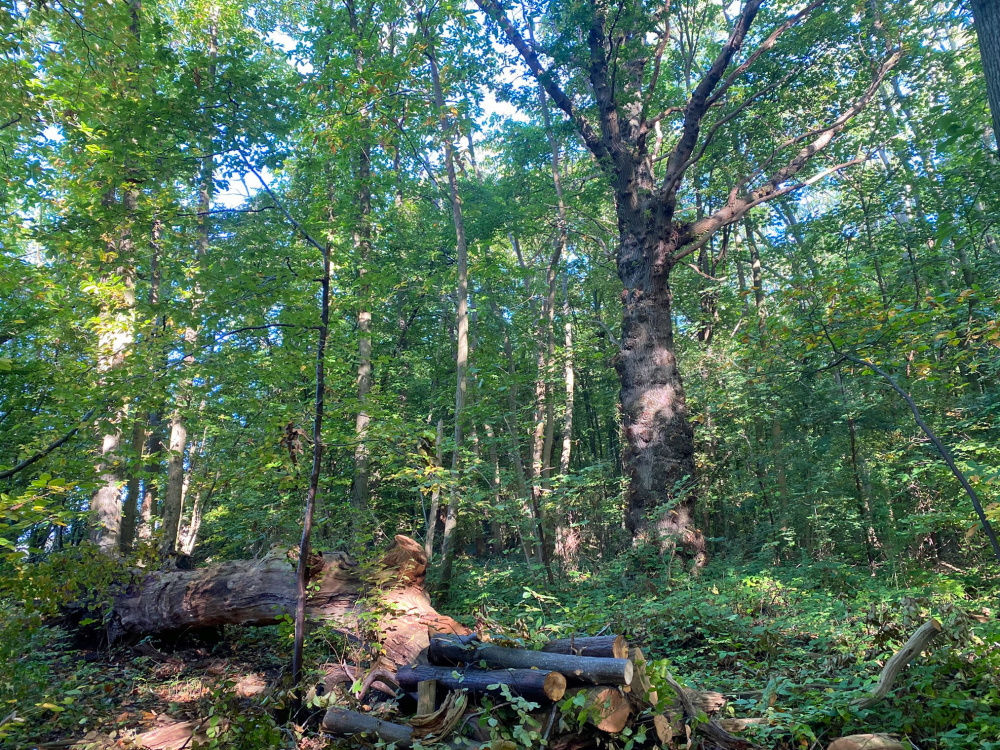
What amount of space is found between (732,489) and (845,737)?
11.2m

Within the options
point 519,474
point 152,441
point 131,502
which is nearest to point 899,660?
point 519,474

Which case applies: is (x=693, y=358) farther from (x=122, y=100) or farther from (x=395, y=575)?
Result: (x=122, y=100)

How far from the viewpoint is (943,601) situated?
4.56 metres

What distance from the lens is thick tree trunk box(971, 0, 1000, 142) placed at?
3.01 meters

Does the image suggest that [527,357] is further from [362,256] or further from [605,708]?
[605,708]

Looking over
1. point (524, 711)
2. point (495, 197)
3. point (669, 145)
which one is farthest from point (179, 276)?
point (669, 145)


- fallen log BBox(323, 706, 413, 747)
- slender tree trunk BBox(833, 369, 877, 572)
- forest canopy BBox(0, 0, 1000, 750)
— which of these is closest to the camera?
fallen log BBox(323, 706, 413, 747)

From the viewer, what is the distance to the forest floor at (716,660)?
10.6 ft

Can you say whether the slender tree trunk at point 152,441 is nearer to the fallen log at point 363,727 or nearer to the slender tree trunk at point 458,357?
the fallen log at point 363,727

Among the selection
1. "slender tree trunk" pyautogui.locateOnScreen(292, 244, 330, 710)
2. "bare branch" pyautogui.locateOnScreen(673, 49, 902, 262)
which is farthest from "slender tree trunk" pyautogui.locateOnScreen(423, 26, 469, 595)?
"bare branch" pyautogui.locateOnScreen(673, 49, 902, 262)

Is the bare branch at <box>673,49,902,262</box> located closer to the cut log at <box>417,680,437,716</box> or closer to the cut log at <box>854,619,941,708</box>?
the cut log at <box>854,619,941,708</box>

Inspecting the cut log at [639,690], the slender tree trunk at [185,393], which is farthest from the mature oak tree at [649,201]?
the slender tree trunk at [185,393]

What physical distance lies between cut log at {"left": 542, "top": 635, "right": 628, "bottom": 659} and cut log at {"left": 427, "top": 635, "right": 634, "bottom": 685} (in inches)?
8.2

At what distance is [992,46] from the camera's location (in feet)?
9.95
